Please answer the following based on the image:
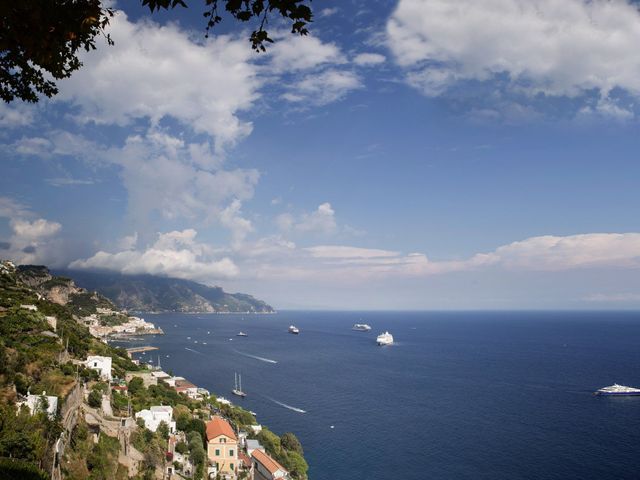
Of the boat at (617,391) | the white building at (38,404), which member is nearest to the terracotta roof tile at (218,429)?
the white building at (38,404)

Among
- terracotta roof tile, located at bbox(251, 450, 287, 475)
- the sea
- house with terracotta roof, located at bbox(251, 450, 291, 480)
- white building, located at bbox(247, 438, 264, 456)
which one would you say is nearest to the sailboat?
the sea

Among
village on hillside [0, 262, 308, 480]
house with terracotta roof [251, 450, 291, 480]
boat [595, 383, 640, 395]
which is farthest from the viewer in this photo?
boat [595, 383, 640, 395]

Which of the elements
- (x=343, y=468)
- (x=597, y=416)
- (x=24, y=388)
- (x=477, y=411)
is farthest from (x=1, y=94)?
(x=597, y=416)

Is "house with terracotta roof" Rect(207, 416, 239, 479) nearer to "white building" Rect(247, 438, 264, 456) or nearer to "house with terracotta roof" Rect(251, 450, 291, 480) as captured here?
"house with terracotta roof" Rect(251, 450, 291, 480)

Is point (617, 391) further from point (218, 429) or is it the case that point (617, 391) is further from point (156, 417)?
point (156, 417)

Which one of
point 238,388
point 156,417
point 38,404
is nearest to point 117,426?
point 38,404
